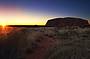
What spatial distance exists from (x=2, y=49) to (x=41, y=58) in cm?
452

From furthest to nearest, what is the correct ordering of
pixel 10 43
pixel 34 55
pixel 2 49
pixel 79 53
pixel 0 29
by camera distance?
pixel 0 29
pixel 10 43
pixel 2 49
pixel 34 55
pixel 79 53

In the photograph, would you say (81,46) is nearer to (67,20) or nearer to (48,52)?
(48,52)

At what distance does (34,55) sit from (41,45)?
9.30ft

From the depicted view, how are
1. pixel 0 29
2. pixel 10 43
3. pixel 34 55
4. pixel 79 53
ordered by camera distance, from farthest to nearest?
pixel 0 29, pixel 10 43, pixel 34 55, pixel 79 53

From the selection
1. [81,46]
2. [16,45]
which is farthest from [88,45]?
[16,45]

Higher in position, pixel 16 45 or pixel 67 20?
pixel 67 20

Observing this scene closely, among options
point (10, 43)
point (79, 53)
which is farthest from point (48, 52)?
point (10, 43)

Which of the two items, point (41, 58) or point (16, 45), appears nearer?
point (41, 58)

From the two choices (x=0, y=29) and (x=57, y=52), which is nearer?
(x=57, y=52)

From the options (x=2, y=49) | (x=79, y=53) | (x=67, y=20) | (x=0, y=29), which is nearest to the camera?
(x=79, y=53)

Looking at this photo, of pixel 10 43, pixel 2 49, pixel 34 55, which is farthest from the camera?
pixel 10 43

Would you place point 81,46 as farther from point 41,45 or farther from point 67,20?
point 67,20

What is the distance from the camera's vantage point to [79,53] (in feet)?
51.0

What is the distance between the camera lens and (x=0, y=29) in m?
27.0
